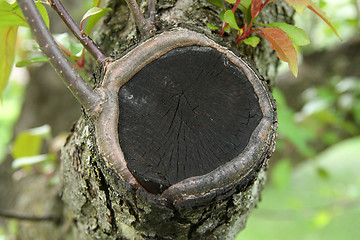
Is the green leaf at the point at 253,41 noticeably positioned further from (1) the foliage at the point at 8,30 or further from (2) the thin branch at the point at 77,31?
(1) the foliage at the point at 8,30

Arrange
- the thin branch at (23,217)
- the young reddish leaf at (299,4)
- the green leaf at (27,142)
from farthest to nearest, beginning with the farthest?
the green leaf at (27,142) → the thin branch at (23,217) → the young reddish leaf at (299,4)

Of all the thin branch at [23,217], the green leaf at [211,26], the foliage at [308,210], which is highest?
the green leaf at [211,26]

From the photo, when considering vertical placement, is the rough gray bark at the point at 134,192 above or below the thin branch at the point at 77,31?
below

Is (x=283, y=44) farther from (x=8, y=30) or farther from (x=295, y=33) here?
(x=8, y=30)

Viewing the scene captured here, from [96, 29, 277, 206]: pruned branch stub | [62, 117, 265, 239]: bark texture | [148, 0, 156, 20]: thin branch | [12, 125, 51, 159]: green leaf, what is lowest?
[12, 125, 51, 159]: green leaf

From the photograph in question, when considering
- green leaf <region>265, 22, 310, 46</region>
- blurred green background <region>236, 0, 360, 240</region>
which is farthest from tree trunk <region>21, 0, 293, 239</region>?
blurred green background <region>236, 0, 360, 240</region>

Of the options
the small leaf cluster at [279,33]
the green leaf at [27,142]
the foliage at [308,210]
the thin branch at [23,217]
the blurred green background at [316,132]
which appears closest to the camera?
the small leaf cluster at [279,33]

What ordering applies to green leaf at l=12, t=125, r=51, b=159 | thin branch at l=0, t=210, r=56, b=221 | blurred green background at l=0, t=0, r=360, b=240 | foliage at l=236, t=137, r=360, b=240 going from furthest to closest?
foliage at l=236, t=137, r=360, b=240, blurred green background at l=0, t=0, r=360, b=240, green leaf at l=12, t=125, r=51, b=159, thin branch at l=0, t=210, r=56, b=221

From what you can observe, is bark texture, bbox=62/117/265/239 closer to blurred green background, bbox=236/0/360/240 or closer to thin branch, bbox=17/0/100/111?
thin branch, bbox=17/0/100/111

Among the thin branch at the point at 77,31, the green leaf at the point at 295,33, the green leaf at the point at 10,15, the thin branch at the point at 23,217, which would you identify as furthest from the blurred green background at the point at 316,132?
the green leaf at the point at 10,15
